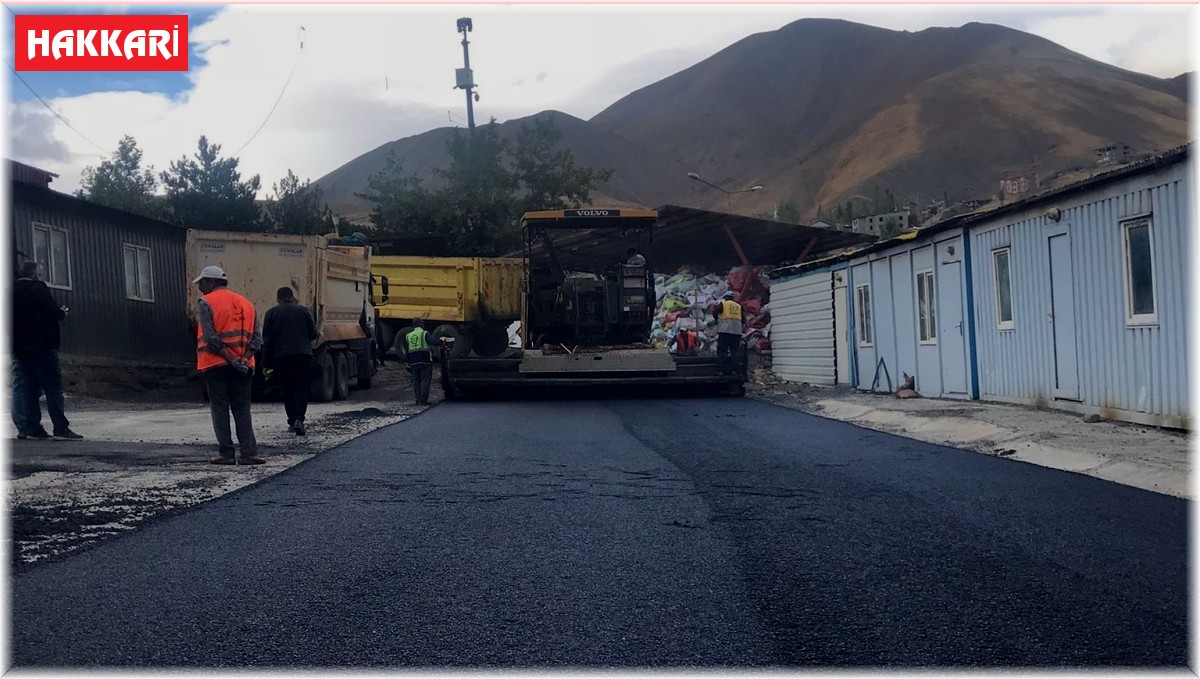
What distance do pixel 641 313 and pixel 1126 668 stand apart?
14723mm

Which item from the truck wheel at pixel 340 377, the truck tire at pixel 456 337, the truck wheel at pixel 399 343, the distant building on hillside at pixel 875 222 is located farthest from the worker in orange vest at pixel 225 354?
the distant building on hillside at pixel 875 222

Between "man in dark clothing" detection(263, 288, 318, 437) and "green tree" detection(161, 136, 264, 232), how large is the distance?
2770cm

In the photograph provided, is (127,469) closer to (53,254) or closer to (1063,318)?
(1063,318)

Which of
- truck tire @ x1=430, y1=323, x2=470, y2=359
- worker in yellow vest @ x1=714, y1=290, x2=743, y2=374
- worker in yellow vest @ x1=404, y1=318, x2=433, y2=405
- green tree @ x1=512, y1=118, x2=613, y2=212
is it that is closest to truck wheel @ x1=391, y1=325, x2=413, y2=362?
truck tire @ x1=430, y1=323, x2=470, y2=359

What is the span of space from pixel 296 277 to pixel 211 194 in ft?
86.5

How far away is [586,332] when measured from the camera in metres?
18.6

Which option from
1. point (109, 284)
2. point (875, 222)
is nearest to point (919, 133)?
point (875, 222)

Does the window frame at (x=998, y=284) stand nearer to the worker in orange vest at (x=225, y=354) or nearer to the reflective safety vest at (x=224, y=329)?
the worker in orange vest at (x=225, y=354)

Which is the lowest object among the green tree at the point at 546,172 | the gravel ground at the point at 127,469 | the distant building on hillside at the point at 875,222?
the gravel ground at the point at 127,469

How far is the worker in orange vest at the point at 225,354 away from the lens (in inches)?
364

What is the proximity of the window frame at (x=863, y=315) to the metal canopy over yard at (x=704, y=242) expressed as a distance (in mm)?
3816

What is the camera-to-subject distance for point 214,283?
9.27 m

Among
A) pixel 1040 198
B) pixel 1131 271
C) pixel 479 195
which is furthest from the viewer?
pixel 479 195

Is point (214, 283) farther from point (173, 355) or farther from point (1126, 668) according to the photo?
point (173, 355)
